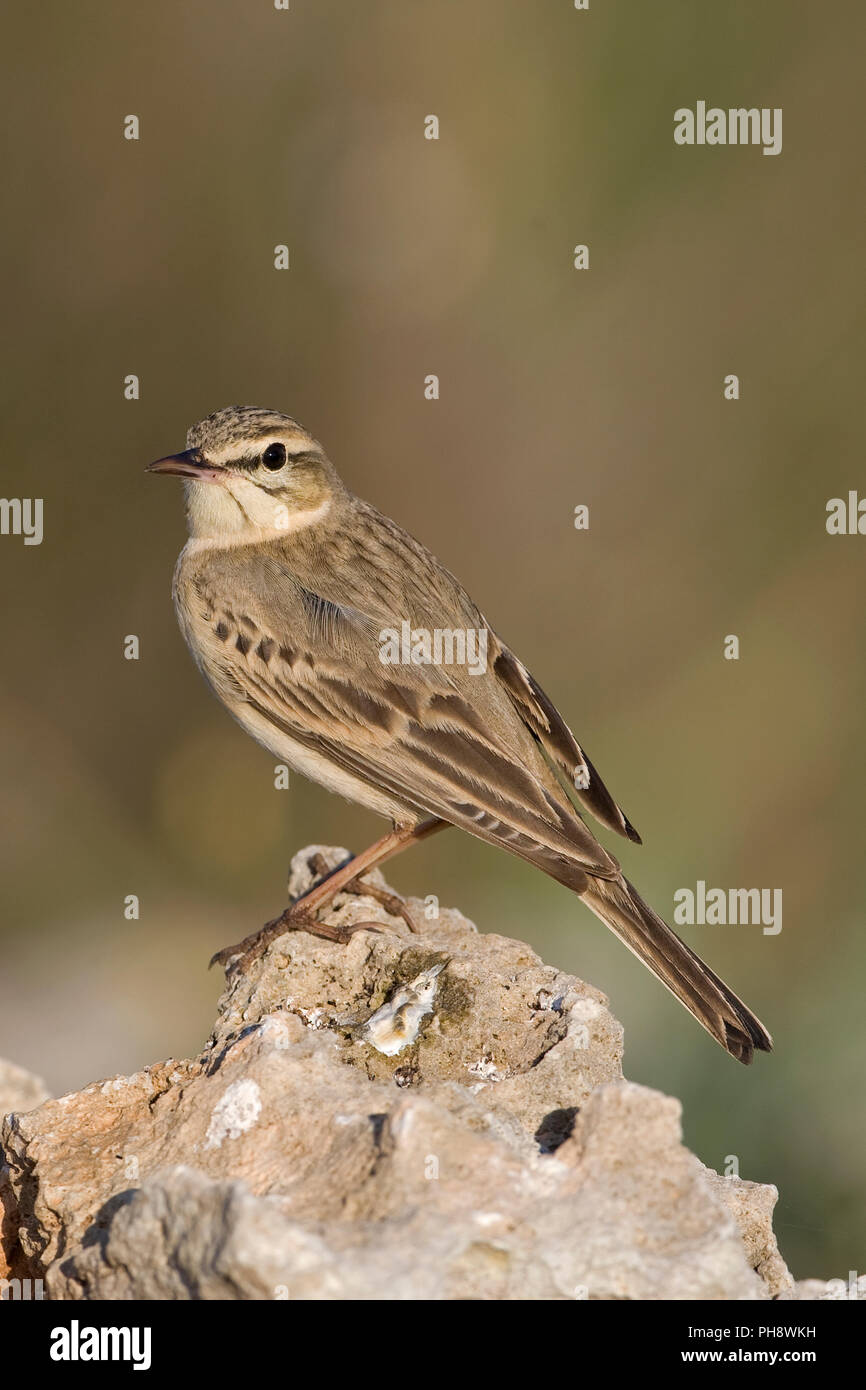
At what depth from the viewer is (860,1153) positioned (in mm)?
7781

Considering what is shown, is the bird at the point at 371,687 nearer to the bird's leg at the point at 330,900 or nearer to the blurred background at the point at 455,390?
the bird's leg at the point at 330,900

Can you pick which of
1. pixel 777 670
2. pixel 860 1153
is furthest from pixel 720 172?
pixel 860 1153

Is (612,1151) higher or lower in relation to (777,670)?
lower

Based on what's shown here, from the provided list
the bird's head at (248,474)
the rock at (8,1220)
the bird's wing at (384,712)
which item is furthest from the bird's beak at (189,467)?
the rock at (8,1220)

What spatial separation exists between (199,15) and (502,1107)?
31.3ft

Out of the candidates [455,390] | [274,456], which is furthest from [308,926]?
[455,390]

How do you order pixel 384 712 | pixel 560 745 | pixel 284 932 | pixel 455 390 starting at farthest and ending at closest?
pixel 455 390
pixel 560 745
pixel 384 712
pixel 284 932

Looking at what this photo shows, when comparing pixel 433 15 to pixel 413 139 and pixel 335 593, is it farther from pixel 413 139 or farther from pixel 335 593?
pixel 335 593

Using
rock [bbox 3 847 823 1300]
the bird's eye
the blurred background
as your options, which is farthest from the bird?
the blurred background

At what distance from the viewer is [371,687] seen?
6.33 metres

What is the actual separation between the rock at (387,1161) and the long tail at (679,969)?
0.69m

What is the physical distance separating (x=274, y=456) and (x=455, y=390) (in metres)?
5.17

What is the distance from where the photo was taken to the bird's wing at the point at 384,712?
602cm

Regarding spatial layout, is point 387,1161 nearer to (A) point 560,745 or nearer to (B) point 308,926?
(B) point 308,926
